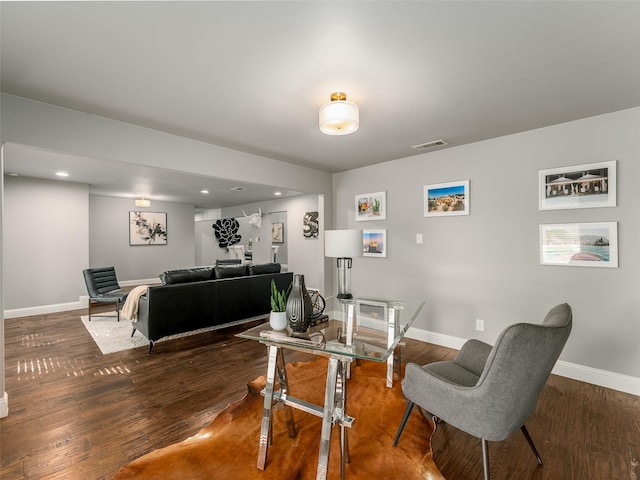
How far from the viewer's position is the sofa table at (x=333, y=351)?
1586mm

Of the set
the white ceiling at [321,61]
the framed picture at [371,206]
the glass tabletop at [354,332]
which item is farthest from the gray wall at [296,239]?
the white ceiling at [321,61]

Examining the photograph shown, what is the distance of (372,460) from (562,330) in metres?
1.24

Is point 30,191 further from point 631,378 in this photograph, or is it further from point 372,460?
point 631,378

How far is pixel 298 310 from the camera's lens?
2031 mm

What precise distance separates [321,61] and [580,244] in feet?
9.18

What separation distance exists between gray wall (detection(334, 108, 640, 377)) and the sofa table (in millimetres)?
1260

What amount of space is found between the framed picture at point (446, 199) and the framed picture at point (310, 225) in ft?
11.8

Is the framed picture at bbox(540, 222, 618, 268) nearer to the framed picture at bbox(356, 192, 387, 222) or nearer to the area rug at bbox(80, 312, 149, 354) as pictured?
the framed picture at bbox(356, 192, 387, 222)

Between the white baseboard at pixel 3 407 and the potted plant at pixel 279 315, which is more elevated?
the potted plant at pixel 279 315

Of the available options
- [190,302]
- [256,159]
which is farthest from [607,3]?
[190,302]

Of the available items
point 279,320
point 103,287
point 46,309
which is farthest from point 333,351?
point 46,309

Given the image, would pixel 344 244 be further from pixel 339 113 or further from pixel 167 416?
pixel 167 416

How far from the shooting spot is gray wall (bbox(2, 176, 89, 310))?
5.08 m

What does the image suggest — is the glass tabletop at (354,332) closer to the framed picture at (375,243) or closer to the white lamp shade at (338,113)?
the framed picture at (375,243)
